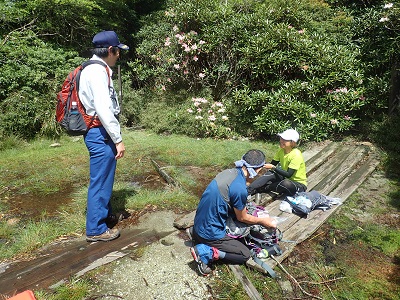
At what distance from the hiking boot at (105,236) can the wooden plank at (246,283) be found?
50.0 inches

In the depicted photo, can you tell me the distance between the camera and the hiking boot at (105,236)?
326 centimetres

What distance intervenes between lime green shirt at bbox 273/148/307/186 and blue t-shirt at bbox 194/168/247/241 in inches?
60.3

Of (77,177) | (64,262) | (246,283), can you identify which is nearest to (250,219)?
(246,283)

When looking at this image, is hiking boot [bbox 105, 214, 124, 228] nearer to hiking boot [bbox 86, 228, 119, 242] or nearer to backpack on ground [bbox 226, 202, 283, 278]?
hiking boot [bbox 86, 228, 119, 242]

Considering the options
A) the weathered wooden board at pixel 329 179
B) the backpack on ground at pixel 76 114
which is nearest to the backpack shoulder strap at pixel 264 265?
the weathered wooden board at pixel 329 179

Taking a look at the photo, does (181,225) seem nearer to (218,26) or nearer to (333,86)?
(333,86)

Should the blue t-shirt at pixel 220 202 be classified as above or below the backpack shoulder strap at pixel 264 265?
above

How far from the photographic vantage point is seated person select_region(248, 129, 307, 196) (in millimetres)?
4070

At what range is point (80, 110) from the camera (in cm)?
307

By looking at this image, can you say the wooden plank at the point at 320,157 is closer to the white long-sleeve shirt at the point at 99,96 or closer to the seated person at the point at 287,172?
the seated person at the point at 287,172

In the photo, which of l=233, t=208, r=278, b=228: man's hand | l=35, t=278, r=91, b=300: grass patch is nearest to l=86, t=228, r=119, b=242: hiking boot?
l=35, t=278, r=91, b=300: grass patch

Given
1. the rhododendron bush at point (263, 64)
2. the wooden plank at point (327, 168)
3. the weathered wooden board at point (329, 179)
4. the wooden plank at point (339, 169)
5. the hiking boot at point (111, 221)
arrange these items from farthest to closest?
the rhododendron bush at point (263, 64), the wooden plank at point (327, 168), the wooden plank at point (339, 169), the hiking boot at point (111, 221), the weathered wooden board at point (329, 179)

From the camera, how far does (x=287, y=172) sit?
4121mm

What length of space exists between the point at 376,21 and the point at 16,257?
25.8 ft
